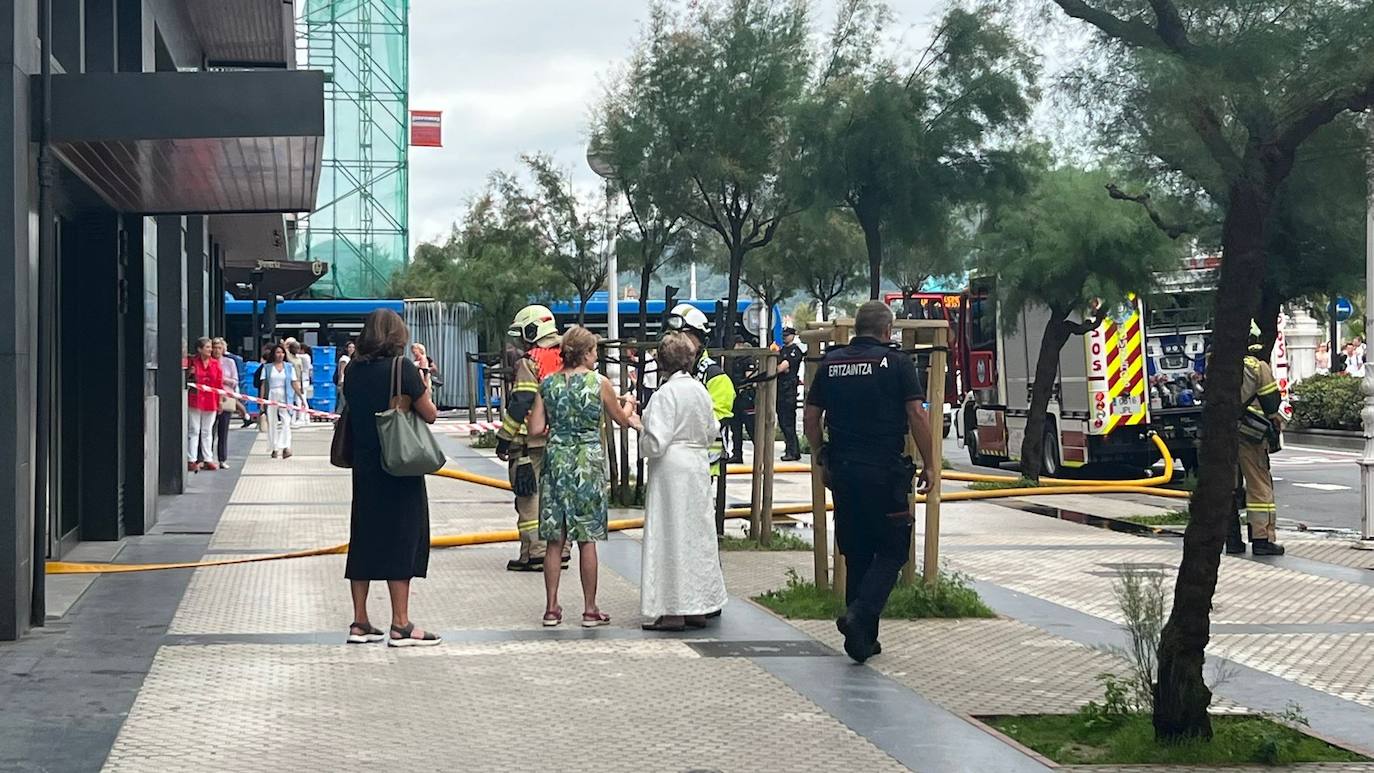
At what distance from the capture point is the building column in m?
19.4

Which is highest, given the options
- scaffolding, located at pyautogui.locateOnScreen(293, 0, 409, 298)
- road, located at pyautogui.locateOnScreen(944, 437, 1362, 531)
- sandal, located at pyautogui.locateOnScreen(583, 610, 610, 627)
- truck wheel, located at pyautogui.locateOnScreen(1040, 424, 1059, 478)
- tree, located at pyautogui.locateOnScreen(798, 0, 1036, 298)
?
scaffolding, located at pyautogui.locateOnScreen(293, 0, 409, 298)

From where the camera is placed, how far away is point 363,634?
369 inches

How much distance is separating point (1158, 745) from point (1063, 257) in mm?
14761

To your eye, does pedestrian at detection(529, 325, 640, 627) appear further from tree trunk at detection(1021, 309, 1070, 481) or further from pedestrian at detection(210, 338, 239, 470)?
pedestrian at detection(210, 338, 239, 470)

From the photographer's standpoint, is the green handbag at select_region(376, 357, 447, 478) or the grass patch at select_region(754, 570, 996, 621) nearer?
the green handbag at select_region(376, 357, 447, 478)

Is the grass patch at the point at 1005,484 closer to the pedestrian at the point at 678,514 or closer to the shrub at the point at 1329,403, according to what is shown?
the pedestrian at the point at 678,514

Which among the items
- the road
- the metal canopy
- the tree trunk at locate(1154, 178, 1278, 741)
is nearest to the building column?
the metal canopy

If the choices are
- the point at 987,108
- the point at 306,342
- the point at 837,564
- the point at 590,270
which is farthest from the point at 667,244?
the point at 837,564

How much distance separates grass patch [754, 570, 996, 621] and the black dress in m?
2.35

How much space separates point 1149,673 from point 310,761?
3.22m

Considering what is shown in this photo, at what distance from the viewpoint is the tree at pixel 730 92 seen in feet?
90.3

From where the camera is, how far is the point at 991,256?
2239 centimetres

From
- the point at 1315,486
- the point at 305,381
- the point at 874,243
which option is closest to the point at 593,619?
the point at 874,243

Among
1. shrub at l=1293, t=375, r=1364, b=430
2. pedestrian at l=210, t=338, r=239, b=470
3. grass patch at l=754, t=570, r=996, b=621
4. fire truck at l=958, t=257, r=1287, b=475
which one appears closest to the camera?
grass patch at l=754, t=570, r=996, b=621
